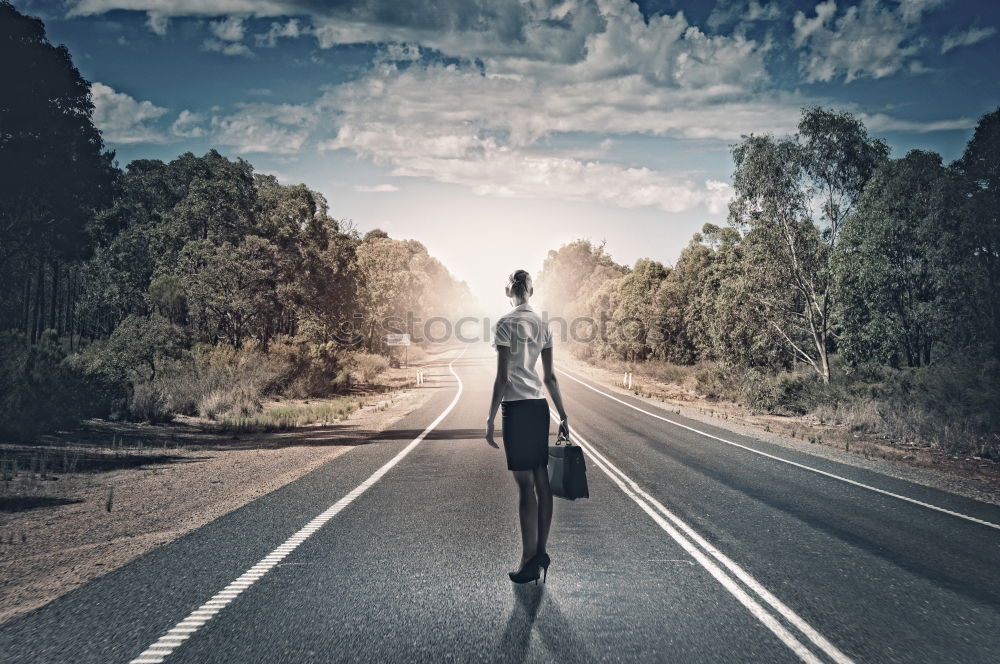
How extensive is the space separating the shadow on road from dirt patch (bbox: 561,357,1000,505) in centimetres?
743

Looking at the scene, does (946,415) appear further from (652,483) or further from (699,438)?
(652,483)

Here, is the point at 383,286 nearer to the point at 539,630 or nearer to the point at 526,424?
the point at 526,424

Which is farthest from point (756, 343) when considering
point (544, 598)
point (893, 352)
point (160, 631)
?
point (160, 631)

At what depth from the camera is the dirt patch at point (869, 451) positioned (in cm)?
1024

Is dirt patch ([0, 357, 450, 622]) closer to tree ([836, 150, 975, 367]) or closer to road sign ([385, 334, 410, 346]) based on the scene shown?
tree ([836, 150, 975, 367])

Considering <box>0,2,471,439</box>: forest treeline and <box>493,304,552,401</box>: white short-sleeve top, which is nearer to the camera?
<box>493,304,552,401</box>: white short-sleeve top

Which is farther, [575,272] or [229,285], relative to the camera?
[575,272]

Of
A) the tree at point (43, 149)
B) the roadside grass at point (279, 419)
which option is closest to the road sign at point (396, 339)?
the roadside grass at point (279, 419)

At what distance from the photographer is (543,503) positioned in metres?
4.92

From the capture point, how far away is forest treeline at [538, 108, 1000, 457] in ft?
55.0

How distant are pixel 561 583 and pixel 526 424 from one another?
1261 mm

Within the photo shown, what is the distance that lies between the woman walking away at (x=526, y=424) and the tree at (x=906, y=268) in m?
17.7

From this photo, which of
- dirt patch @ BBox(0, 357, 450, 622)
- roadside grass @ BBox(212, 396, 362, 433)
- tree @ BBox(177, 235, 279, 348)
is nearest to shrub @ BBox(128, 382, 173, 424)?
dirt patch @ BBox(0, 357, 450, 622)

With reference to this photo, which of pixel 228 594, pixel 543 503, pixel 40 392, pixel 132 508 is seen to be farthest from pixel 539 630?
pixel 40 392
